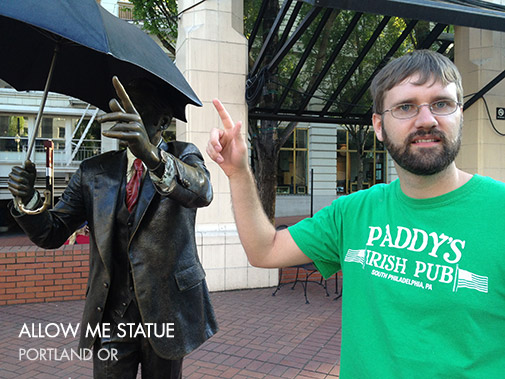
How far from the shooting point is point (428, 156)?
4.40 feet

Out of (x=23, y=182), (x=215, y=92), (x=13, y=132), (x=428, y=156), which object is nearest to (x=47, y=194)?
(x=23, y=182)

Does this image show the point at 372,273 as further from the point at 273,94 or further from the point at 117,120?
the point at 273,94

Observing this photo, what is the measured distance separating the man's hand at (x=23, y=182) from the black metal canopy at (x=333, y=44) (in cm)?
403

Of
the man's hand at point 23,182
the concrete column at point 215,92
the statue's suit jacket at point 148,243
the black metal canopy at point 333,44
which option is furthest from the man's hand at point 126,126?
the concrete column at point 215,92

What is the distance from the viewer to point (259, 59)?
6.85m

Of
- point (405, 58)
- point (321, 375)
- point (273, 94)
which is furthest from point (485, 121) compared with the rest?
point (405, 58)

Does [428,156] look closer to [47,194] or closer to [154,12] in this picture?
[47,194]

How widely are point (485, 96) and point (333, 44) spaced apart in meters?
3.81

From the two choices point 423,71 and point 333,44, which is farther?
point 333,44

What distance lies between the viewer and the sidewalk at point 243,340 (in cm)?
394

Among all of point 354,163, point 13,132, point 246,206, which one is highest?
point 13,132

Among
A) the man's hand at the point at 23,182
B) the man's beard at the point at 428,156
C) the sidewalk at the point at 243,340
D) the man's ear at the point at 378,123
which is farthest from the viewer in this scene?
the sidewalk at the point at 243,340

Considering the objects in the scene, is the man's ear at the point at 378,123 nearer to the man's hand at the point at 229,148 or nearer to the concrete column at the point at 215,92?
the man's hand at the point at 229,148

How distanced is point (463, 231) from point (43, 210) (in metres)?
1.92
